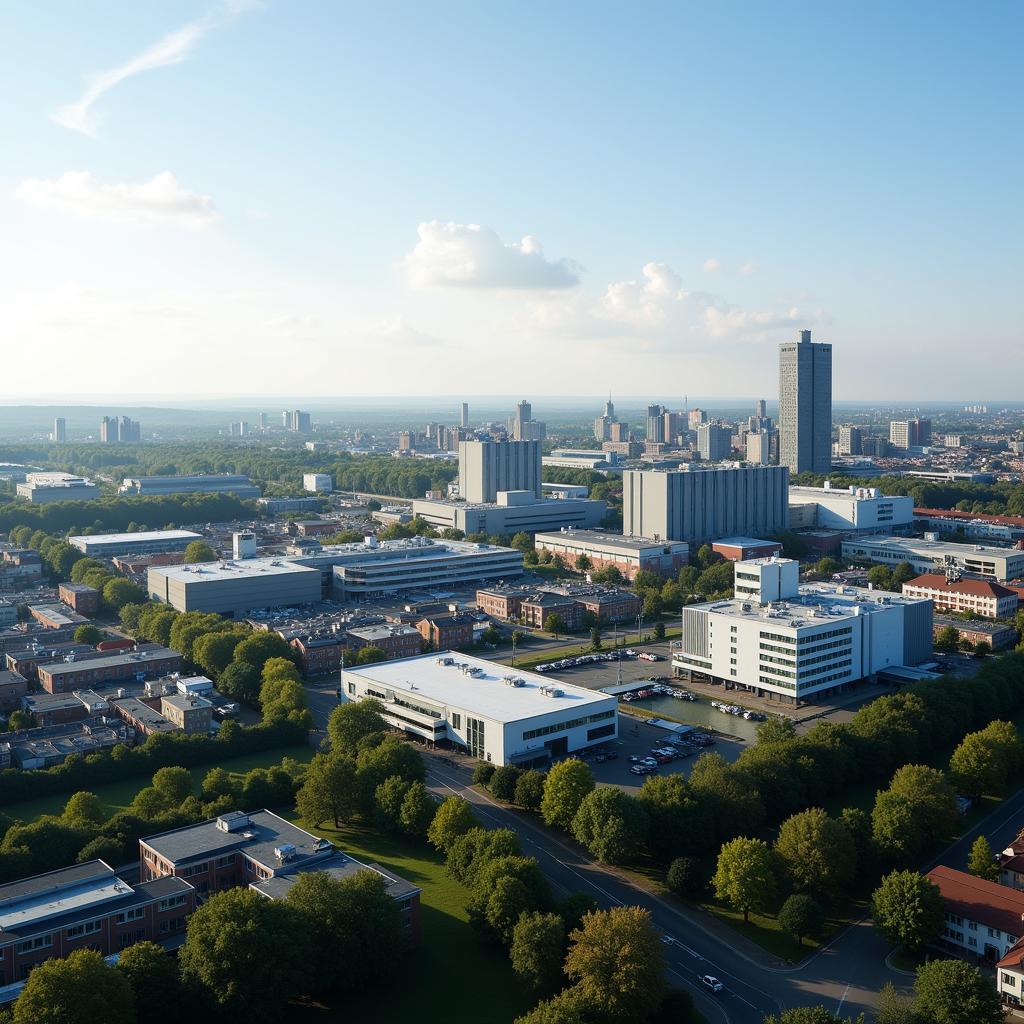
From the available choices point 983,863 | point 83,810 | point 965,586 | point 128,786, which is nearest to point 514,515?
point 965,586

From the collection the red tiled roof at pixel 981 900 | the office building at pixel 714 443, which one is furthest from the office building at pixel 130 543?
the office building at pixel 714 443

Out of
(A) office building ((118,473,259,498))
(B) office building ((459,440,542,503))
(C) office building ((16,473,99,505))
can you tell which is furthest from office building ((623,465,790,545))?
(C) office building ((16,473,99,505))

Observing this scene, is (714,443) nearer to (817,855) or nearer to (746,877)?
(817,855)

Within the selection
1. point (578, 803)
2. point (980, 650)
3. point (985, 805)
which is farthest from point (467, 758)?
point (980, 650)

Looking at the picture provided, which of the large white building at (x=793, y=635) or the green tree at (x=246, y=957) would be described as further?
the large white building at (x=793, y=635)

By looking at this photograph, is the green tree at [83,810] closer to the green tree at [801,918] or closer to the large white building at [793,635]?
the green tree at [801,918]

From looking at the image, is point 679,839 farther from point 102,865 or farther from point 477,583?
point 477,583

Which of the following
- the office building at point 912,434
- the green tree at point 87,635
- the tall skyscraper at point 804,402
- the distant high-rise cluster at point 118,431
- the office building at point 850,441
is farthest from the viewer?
the distant high-rise cluster at point 118,431
